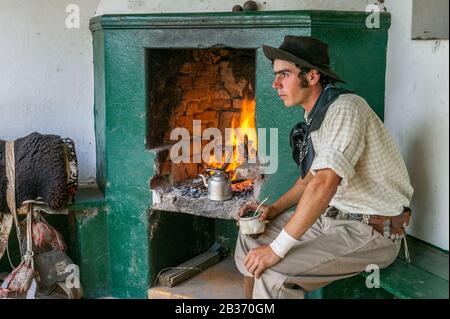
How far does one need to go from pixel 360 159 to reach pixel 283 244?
565 mm

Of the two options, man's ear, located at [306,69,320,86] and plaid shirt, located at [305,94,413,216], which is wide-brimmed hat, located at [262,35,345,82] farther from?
plaid shirt, located at [305,94,413,216]

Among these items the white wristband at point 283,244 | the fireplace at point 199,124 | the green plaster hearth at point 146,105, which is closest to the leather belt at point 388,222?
the white wristband at point 283,244

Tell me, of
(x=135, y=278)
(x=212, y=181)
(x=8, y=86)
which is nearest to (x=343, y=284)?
(x=212, y=181)

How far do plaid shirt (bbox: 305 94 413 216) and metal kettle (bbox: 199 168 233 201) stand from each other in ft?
3.43

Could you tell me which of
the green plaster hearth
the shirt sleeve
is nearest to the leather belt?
the shirt sleeve

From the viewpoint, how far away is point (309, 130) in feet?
10.6

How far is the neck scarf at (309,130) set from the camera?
315cm

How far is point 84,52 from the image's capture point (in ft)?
15.3

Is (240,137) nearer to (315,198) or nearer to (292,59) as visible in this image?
(292,59)

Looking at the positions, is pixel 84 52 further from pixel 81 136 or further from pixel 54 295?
pixel 54 295

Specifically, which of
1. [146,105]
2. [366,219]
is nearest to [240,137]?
[146,105]

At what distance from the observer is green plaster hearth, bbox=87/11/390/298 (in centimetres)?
382

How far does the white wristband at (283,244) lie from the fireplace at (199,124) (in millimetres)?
1182
